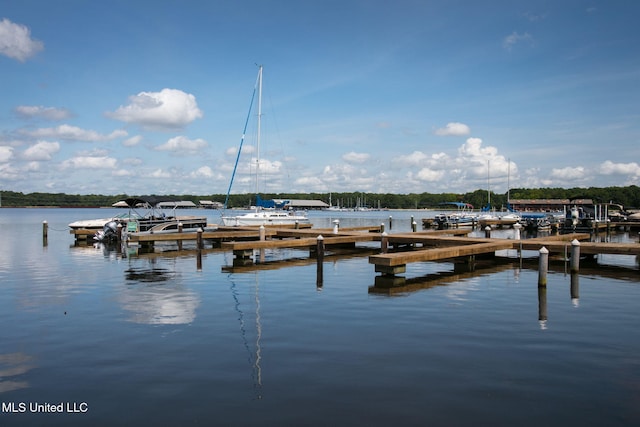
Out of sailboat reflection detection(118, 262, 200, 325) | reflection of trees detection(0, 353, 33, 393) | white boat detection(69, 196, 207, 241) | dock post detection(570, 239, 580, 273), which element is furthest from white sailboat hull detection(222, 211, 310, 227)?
reflection of trees detection(0, 353, 33, 393)

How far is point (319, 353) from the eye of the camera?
9820mm

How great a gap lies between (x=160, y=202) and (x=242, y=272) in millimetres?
20181

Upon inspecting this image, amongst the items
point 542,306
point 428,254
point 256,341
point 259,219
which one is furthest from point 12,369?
point 259,219

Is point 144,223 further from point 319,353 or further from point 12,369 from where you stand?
point 319,353

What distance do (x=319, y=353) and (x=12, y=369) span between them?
18.6 ft

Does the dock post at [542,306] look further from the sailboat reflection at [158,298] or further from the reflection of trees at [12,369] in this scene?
the reflection of trees at [12,369]

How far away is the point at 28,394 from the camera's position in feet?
25.6

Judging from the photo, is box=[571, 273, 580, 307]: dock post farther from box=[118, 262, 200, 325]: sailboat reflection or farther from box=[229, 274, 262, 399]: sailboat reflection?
box=[118, 262, 200, 325]: sailboat reflection

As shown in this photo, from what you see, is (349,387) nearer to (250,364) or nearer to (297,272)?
(250,364)

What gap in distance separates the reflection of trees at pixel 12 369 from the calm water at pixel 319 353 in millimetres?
47

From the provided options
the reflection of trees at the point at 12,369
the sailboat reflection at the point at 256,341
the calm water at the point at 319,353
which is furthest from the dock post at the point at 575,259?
the reflection of trees at the point at 12,369

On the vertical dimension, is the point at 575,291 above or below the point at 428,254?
below

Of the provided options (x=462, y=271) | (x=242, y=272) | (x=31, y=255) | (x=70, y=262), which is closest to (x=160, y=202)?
(x=31, y=255)

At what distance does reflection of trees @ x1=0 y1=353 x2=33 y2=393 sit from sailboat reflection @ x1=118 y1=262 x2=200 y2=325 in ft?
10.5
